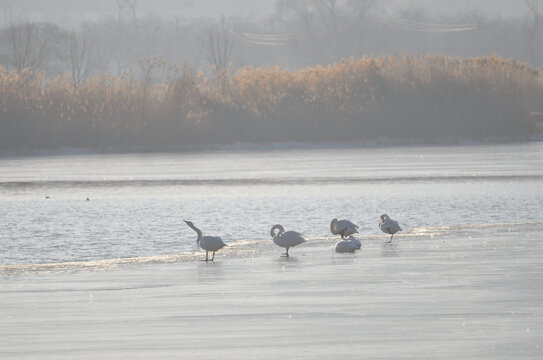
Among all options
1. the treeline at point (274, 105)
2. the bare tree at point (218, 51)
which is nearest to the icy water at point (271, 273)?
the treeline at point (274, 105)

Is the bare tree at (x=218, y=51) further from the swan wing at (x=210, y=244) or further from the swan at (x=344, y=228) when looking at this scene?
the swan wing at (x=210, y=244)

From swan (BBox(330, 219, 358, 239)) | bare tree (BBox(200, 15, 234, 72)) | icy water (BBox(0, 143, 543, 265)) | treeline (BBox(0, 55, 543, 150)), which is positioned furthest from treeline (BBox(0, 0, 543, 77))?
swan (BBox(330, 219, 358, 239))

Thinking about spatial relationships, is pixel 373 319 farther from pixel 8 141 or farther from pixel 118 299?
pixel 8 141

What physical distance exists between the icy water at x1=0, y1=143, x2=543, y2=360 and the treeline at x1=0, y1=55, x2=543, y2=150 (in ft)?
38.3

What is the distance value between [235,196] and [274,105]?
682 inches

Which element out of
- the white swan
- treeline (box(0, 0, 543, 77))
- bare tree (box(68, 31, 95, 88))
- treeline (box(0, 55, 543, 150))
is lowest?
the white swan

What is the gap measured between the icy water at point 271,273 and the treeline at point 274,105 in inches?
460

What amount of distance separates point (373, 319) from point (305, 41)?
120906mm

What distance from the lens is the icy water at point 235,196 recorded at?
14.6 m

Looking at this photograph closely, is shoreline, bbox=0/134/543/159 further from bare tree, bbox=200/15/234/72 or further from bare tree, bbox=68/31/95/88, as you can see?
bare tree, bbox=200/15/234/72

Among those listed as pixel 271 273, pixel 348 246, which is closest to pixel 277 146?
pixel 348 246

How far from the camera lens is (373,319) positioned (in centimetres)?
742

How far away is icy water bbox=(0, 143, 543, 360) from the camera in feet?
22.1

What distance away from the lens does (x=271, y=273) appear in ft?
33.5
